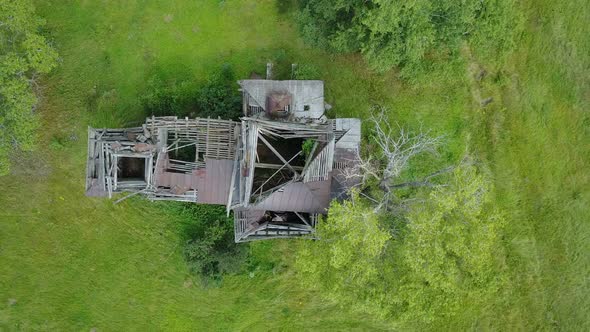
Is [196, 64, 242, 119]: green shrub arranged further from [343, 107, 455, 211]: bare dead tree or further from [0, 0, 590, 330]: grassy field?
[343, 107, 455, 211]: bare dead tree

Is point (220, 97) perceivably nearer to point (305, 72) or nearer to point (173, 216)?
point (305, 72)

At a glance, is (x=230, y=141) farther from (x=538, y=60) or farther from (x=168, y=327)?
(x=538, y=60)

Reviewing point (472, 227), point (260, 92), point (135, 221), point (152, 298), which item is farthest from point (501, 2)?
point (152, 298)

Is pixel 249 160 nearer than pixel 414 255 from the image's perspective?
No

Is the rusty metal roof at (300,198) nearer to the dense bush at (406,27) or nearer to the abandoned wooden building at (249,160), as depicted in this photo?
the abandoned wooden building at (249,160)

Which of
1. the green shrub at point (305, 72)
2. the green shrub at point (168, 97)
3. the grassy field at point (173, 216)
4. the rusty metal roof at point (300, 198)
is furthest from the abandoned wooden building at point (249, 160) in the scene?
the grassy field at point (173, 216)

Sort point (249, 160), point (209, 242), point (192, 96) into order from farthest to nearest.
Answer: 1. point (192, 96)
2. point (209, 242)
3. point (249, 160)

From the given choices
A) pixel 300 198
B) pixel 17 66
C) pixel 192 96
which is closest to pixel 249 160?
pixel 300 198
